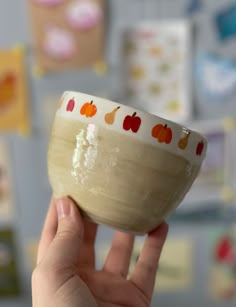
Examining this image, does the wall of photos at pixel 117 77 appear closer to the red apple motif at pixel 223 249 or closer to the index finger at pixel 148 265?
the red apple motif at pixel 223 249

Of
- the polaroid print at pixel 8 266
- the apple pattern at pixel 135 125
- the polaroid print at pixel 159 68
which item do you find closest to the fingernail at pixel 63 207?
the apple pattern at pixel 135 125

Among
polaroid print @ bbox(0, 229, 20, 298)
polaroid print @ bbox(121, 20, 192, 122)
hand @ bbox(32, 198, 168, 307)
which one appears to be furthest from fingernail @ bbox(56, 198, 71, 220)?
polaroid print @ bbox(0, 229, 20, 298)

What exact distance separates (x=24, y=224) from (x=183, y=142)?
2.29ft

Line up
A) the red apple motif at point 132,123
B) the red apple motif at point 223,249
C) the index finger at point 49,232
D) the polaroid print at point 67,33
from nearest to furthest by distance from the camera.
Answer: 1. the red apple motif at point 132,123
2. the index finger at point 49,232
3. the polaroid print at point 67,33
4. the red apple motif at point 223,249

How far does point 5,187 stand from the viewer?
1043mm

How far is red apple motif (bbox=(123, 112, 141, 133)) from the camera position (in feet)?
1.47

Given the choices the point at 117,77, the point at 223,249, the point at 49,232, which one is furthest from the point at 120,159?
the point at 223,249

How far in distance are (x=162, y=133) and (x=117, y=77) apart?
524 mm

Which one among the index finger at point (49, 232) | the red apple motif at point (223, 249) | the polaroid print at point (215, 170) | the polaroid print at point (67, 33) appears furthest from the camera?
the red apple motif at point (223, 249)

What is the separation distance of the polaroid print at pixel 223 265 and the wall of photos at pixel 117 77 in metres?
0.03

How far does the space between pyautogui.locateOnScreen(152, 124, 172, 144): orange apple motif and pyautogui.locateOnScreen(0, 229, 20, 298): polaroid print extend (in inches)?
28.6

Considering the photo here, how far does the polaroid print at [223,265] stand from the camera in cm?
111

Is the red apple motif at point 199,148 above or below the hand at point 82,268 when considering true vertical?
above

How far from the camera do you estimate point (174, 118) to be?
98cm
